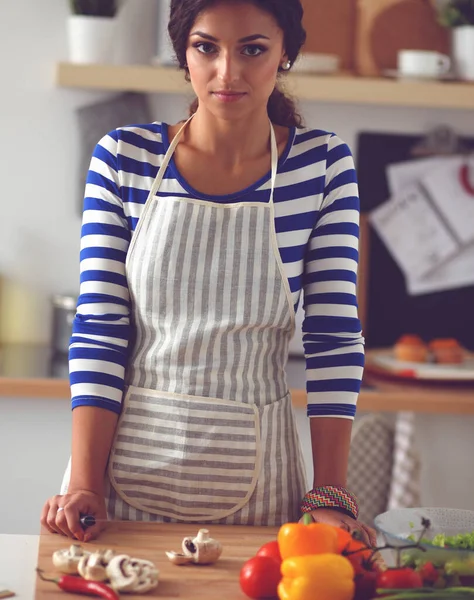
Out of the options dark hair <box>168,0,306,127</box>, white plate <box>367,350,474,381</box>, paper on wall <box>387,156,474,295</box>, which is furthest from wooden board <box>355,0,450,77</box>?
dark hair <box>168,0,306,127</box>

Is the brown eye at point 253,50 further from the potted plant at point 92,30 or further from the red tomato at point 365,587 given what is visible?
the potted plant at point 92,30

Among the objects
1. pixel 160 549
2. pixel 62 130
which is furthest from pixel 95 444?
pixel 62 130

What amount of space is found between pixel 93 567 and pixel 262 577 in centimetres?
16

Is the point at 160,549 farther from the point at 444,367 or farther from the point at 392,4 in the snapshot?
the point at 392,4

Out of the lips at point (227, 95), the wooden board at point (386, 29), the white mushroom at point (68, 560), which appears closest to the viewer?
the white mushroom at point (68, 560)

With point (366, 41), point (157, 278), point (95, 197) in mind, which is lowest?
point (157, 278)

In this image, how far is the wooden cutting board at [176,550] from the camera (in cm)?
96

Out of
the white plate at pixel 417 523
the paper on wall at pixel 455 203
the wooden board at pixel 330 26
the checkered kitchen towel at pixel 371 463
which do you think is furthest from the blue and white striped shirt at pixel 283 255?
the paper on wall at pixel 455 203

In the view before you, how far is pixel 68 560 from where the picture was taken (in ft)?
3.23

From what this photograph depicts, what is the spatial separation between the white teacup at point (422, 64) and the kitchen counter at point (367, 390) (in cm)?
78

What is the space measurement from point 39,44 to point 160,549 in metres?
1.85

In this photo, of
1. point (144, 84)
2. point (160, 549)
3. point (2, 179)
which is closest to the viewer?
point (160, 549)

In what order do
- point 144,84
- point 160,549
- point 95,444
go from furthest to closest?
point 144,84 → point 95,444 → point 160,549

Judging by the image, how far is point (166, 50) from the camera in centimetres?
250
